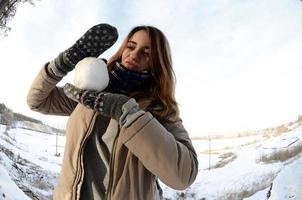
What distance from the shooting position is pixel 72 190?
2.84 ft

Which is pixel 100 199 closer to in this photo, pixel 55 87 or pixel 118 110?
pixel 118 110

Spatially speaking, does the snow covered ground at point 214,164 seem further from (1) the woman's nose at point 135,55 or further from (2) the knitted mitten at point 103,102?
(2) the knitted mitten at point 103,102

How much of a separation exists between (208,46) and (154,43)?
425 centimetres

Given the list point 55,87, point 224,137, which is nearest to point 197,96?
point 224,137

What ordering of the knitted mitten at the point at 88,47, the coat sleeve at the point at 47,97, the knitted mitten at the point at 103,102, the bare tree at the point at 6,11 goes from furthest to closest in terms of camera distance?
the bare tree at the point at 6,11, the coat sleeve at the point at 47,97, the knitted mitten at the point at 88,47, the knitted mitten at the point at 103,102

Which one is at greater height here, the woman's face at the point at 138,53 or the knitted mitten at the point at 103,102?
the woman's face at the point at 138,53

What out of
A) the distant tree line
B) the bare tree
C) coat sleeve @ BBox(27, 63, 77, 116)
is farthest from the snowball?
the distant tree line

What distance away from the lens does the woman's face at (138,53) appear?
974mm

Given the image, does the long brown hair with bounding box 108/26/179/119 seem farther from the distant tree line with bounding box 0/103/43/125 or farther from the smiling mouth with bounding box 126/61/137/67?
the distant tree line with bounding box 0/103/43/125

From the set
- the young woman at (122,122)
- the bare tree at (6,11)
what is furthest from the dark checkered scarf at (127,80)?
the bare tree at (6,11)

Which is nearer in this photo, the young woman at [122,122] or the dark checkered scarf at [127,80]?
the young woman at [122,122]

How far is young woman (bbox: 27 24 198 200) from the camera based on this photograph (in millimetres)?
787

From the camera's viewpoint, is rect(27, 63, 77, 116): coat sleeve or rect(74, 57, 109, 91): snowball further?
rect(27, 63, 77, 116): coat sleeve

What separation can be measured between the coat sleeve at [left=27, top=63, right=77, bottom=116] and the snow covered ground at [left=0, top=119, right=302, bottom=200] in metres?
2.30
